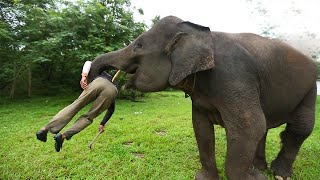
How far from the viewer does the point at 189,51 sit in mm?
2494

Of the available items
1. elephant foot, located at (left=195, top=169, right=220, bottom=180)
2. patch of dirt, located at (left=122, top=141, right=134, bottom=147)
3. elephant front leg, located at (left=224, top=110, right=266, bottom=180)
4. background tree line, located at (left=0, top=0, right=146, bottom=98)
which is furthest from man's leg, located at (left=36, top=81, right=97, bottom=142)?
background tree line, located at (left=0, top=0, right=146, bottom=98)

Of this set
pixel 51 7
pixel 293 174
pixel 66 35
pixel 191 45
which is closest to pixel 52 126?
pixel 191 45

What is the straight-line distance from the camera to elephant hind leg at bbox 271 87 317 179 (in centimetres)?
325

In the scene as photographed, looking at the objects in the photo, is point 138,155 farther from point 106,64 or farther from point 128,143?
point 106,64

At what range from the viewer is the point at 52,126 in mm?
2498

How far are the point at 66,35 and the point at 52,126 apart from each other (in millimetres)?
7528

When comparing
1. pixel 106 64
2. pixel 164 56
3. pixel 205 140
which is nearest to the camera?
pixel 164 56

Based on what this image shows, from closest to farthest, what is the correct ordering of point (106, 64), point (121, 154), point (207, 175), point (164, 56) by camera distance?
point (164, 56) < point (106, 64) < point (207, 175) < point (121, 154)

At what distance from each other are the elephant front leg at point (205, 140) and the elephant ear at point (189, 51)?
27.2 inches

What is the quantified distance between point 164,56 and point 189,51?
0.24 metres

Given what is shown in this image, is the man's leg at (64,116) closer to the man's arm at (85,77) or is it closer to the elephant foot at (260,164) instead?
the man's arm at (85,77)

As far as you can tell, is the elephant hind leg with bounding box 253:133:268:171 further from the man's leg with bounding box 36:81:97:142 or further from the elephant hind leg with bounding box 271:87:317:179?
the man's leg with bounding box 36:81:97:142

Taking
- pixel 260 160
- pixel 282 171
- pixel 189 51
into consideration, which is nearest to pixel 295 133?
pixel 282 171

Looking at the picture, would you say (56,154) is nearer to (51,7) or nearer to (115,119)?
(115,119)
